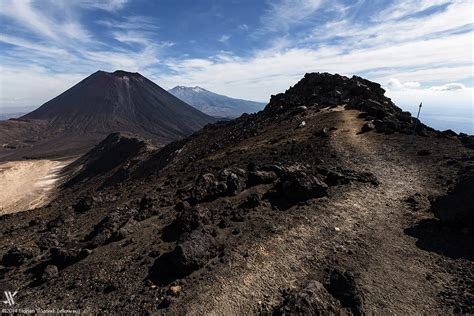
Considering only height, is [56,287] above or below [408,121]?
below

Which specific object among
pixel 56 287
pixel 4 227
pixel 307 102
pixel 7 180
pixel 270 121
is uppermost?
pixel 307 102

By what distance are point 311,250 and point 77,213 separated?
57.3ft

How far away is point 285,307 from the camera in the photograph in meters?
8.85

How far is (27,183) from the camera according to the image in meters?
66.4

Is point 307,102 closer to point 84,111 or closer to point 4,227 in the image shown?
point 4,227

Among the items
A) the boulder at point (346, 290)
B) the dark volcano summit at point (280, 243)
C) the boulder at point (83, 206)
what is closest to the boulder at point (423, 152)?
the dark volcano summit at point (280, 243)

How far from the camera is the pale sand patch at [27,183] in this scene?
50.9 m

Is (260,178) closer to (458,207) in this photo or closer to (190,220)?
(190,220)

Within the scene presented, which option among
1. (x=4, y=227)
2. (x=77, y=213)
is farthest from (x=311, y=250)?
(x=4, y=227)

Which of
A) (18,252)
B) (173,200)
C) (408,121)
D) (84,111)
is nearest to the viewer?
(18,252)

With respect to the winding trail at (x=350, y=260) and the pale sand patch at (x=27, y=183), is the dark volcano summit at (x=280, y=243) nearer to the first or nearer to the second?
the winding trail at (x=350, y=260)

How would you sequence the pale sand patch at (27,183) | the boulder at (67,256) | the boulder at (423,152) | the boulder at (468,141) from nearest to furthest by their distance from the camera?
the boulder at (67,256) → the boulder at (423,152) → the boulder at (468,141) → the pale sand patch at (27,183)

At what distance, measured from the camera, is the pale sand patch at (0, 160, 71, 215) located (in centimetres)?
5089
